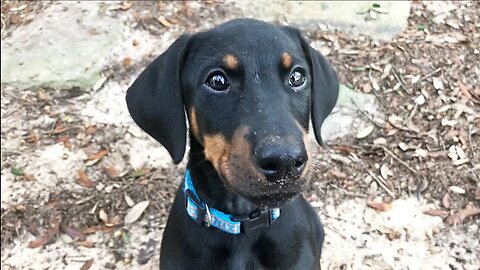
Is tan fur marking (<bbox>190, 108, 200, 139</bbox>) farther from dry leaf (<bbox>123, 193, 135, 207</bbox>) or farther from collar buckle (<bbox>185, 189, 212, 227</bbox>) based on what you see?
dry leaf (<bbox>123, 193, 135, 207</bbox>)

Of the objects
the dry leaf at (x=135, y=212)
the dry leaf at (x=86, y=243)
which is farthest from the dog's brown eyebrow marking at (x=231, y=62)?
the dry leaf at (x=86, y=243)

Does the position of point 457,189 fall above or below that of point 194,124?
below

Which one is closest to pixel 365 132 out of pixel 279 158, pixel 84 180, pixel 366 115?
pixel 366 115

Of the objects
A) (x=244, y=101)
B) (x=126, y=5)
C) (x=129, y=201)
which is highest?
(x=244, y=101)

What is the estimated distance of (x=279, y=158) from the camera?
2861mm

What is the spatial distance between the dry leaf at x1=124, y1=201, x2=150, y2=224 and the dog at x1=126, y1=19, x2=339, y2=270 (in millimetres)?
1508

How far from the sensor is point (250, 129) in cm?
306

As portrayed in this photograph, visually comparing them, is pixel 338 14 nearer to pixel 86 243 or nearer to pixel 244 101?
pixel 86 243

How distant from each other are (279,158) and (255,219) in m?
0.79

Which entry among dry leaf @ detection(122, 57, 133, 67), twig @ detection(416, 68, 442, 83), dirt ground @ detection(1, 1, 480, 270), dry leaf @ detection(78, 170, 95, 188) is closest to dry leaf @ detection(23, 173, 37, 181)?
dirt ground @ detection(1, 1, 480, 270)

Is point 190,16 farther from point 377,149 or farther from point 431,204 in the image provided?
point 431,204

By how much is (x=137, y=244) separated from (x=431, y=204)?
2.43 metres

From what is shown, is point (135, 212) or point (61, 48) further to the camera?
point (61, 48)

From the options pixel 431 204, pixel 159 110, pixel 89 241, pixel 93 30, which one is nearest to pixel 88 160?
pixel 89 241
